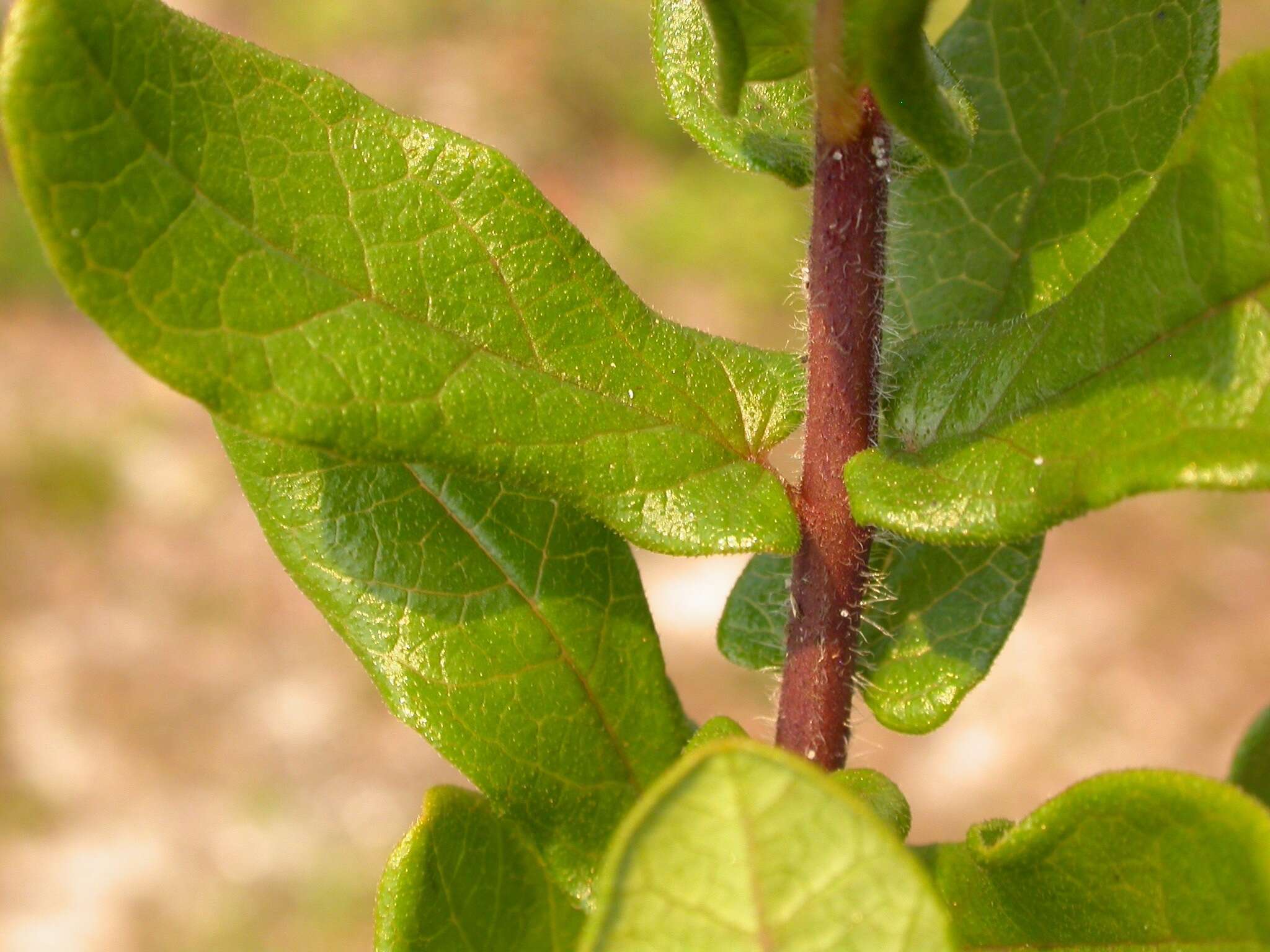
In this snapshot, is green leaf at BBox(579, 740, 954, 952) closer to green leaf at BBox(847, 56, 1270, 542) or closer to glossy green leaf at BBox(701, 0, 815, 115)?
green leaf at BBox(847, 56, 1270, 542)

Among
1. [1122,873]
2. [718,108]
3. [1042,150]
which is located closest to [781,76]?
[718,108]

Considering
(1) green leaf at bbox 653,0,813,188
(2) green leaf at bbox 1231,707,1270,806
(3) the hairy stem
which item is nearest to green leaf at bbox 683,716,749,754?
(3) the hairy stem

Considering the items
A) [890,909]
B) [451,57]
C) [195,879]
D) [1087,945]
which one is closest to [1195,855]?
[1087,945]

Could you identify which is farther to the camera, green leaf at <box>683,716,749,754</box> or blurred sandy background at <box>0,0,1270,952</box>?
blurred sandy background at <box>0,0,1270,952</box>

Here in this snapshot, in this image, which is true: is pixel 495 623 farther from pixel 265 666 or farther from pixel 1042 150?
pixel 265 666

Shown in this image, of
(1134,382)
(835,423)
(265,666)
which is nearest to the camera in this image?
(1134,382)
